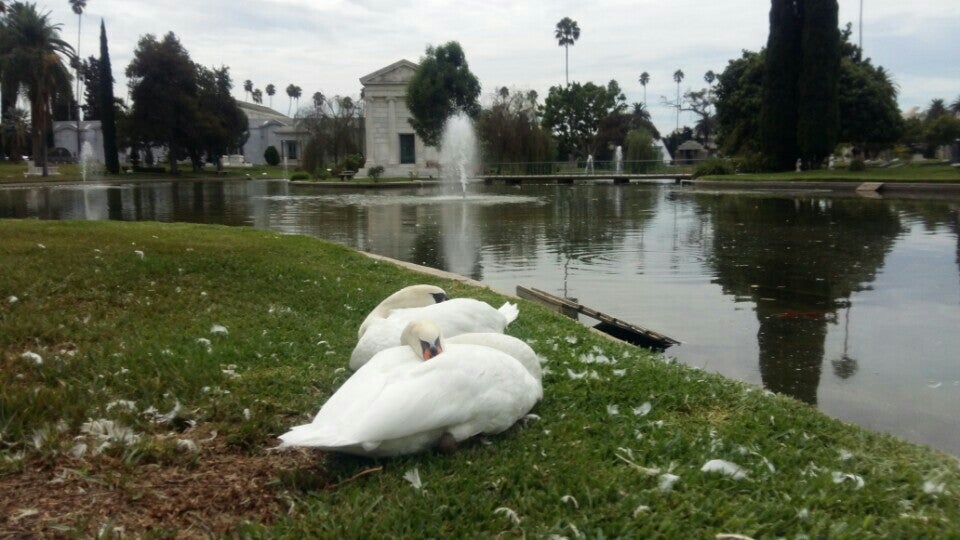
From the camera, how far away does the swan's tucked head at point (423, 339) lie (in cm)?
390

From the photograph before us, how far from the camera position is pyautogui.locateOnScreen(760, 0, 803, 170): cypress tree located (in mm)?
42531

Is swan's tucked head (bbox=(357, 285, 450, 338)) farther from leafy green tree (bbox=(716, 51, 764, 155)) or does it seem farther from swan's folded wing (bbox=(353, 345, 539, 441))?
leafy green tree (bbox=(716, 51, 764, 155))

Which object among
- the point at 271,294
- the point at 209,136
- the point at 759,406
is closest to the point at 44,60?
the point at 209,136

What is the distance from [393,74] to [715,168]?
33.7m

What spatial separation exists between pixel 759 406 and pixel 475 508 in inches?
93.5

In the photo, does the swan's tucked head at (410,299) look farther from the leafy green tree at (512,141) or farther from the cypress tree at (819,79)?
the leafy green tree at (512,141)

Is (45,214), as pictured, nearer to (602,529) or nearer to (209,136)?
(602,529)

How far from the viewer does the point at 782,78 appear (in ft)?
141

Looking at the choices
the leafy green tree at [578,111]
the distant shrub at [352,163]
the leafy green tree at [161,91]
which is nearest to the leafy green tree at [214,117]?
the leafy green tree at [161,91]

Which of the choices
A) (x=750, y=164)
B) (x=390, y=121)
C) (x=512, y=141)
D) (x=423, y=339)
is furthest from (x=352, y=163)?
(x=423, y=339)

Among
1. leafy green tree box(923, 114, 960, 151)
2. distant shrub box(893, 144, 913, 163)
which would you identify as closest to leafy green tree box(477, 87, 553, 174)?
distant shrub box(893, 144, 913, 163)

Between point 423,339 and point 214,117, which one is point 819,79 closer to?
point 423,339

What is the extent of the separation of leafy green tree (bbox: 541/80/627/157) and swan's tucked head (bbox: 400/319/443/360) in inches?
3201

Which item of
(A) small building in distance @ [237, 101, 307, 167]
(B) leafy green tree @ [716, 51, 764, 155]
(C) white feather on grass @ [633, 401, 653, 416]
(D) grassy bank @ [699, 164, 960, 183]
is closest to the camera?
(C) white feather on grass @ [633, 401, 653, 416]
